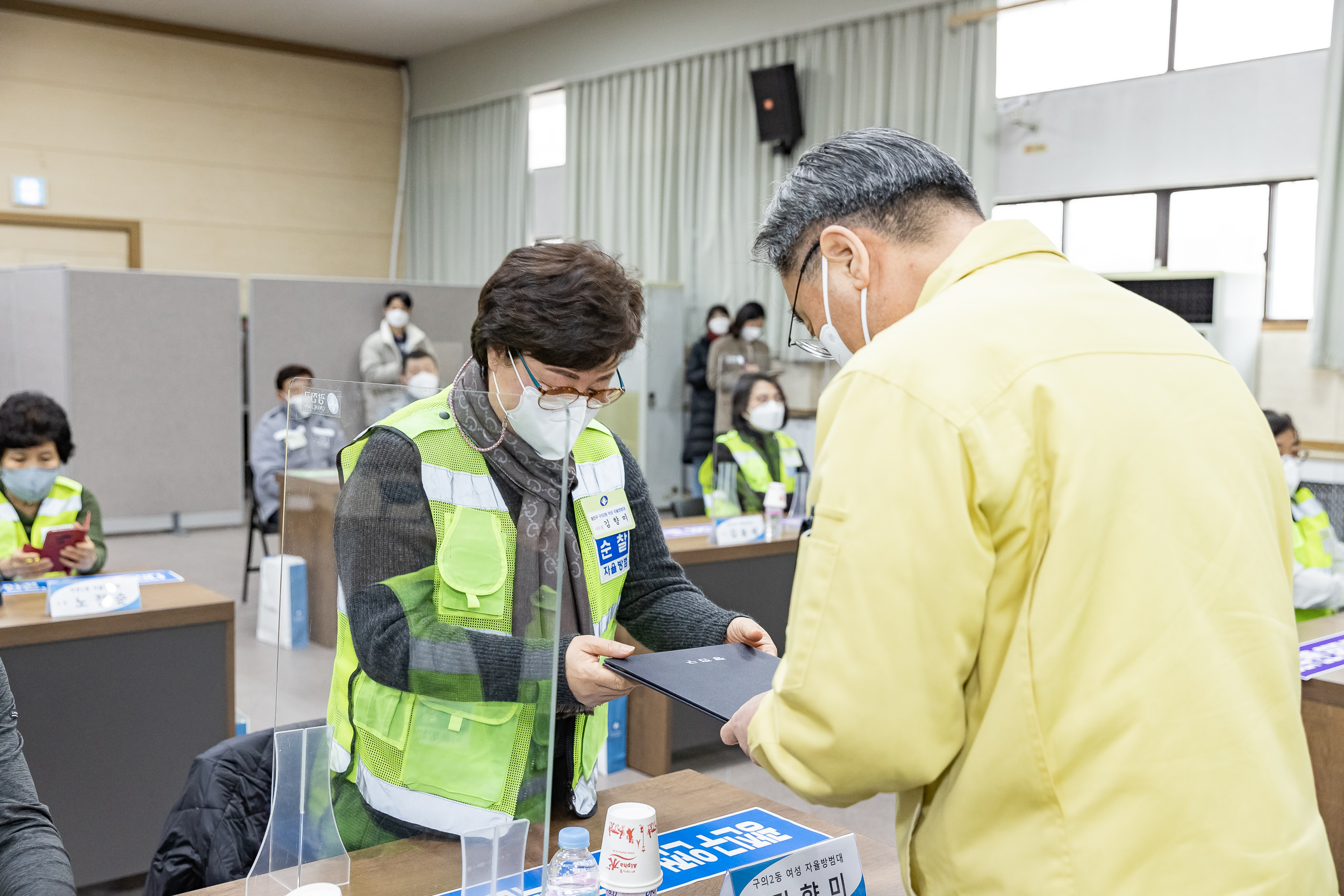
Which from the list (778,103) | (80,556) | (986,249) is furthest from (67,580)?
(778,103)

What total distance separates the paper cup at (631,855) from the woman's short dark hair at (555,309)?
1.80 feet

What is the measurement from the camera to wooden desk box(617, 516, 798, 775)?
354 cm

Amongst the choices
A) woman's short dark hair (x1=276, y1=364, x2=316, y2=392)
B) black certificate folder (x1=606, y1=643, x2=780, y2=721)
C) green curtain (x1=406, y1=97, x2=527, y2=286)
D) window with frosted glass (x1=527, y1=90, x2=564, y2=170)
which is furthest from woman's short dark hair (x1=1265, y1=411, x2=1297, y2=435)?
window with frosted glass (x1=527, y1=90, x2=564, y2=170)

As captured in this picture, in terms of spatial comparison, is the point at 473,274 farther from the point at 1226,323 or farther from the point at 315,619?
the point at 315,619

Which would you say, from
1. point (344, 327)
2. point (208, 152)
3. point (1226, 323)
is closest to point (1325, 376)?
point (1226, 323)

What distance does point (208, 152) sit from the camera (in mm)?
9758

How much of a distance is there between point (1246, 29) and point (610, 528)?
5.69 meters

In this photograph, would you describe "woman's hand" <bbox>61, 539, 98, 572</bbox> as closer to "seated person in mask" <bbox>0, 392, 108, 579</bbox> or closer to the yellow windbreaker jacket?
"seated person in mask" <bbox>0, 392, 108, 579</bbox>

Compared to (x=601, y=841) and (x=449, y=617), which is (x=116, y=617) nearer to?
(x=601, y=841)

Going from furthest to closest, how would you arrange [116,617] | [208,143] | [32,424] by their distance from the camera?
1. [208,143]
2. [32,424]
3. [116,617]

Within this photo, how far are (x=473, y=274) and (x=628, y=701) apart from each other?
733cm

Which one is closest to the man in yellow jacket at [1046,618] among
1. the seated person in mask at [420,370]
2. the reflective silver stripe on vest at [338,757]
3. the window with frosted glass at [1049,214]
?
the reflective silver stripe on vest at [338,757]

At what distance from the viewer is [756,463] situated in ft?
15.2

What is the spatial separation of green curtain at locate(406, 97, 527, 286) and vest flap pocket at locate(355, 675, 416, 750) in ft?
28.3
